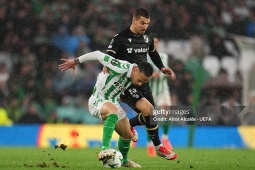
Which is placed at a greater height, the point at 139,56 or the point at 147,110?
the point at 139,56

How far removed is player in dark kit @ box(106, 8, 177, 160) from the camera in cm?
838

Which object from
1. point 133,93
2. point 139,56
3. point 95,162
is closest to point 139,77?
point 133,93

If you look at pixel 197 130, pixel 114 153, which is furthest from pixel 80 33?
pixel 114 153

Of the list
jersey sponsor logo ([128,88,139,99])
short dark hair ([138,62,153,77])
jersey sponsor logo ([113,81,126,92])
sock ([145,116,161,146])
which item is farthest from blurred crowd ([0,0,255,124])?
short dark hair ([138,62,153,77])

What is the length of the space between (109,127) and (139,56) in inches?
68.5

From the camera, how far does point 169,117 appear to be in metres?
10.4

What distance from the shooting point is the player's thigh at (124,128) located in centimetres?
787

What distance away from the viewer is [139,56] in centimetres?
870

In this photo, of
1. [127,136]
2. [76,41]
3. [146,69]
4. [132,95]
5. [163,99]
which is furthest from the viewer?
[76,41]

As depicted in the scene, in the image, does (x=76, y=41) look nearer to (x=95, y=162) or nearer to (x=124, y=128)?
(x=95, y=162)

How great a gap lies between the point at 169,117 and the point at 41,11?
8749 millimetres

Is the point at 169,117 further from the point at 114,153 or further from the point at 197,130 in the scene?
the point at 197,130

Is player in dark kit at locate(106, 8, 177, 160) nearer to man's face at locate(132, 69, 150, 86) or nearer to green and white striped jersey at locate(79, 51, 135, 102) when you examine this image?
green and white striped jersey at locate(79, 51, 135, 102)

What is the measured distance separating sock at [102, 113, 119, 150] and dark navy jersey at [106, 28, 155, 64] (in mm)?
1395
